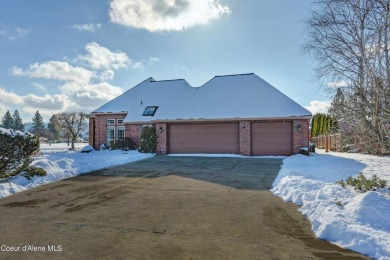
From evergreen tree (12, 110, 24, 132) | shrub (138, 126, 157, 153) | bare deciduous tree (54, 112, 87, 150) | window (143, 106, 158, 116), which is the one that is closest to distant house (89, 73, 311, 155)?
window (143, 106, 158, 116)

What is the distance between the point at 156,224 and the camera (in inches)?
208

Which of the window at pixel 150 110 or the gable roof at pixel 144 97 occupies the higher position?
the gable roof at pixel 144 97

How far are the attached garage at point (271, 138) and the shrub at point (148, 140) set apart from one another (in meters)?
7.65

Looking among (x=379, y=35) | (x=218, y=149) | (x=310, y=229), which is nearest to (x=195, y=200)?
(x=310, y=229)

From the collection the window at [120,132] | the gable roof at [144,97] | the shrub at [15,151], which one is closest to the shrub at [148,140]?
the gable roof at [144,97]

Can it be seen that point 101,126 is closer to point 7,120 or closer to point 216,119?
point 216,119

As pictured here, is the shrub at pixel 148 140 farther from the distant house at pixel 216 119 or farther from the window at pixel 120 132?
the window at pixel 120 132

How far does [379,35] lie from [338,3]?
7.37 ft

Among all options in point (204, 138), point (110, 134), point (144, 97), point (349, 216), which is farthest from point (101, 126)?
point (349, 216)

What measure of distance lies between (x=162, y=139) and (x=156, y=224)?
53.2ft

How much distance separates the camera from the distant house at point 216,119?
19.0 meters

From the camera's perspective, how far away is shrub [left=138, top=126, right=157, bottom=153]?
21547 mm

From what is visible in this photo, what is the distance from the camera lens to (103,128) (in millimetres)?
25125

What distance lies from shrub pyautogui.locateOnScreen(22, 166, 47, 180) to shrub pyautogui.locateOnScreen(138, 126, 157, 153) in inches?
459
